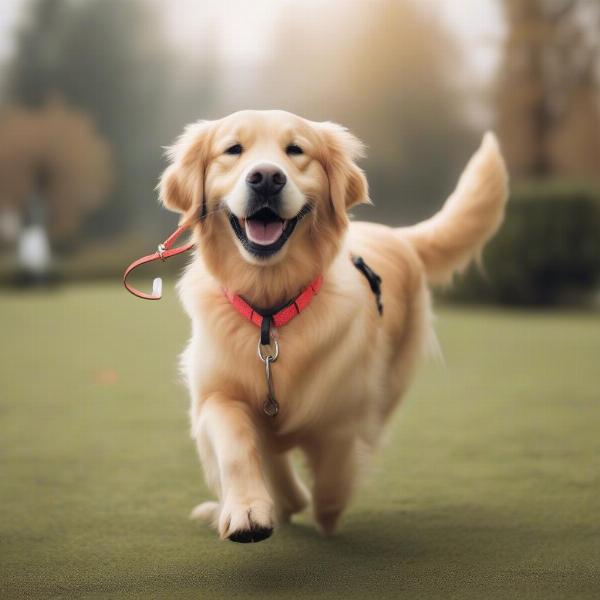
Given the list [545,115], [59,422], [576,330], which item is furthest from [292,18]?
[59,422]

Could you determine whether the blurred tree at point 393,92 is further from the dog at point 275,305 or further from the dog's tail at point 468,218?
the dog at point 275,305

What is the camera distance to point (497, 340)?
7.86 meters

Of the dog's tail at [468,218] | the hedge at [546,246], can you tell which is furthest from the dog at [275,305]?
the hedge at [546,246]

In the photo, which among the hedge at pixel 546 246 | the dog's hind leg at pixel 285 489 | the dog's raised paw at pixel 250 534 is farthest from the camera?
the hedge at pixel 546 246

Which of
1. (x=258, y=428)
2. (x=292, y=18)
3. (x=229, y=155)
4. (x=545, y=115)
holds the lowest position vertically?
(x=258, y=428)

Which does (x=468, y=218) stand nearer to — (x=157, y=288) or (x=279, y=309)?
(x=279, y=309)

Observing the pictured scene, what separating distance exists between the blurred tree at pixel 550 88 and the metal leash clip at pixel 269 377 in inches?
590

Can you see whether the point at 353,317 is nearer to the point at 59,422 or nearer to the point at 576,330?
the point at 59,422

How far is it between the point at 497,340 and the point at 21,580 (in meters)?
6.15

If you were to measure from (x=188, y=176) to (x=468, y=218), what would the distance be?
143 cm

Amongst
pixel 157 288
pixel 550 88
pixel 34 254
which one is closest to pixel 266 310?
pixel 157 288

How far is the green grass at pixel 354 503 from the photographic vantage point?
2.33 meters

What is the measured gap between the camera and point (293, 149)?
8.26 ft

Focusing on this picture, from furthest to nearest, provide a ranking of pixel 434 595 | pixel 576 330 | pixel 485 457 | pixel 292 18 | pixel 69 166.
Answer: pixel 292 18 → pixel 69 166 → pixel 576 330 → pixel 485 457 → pixel 434 595
